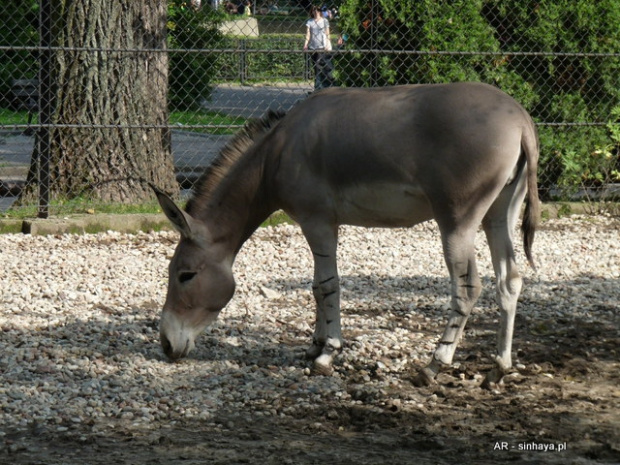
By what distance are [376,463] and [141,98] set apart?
256 inches

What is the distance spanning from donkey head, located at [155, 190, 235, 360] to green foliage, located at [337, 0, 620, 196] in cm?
Answer: 511

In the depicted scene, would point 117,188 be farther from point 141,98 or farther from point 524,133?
point 524,133

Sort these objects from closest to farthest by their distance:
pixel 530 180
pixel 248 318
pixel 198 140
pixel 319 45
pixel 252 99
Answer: pixel 530 180, pixel 248 318, pixel 198 140, pixel 319 45, pixel 252 99

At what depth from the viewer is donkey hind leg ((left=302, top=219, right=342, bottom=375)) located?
588cm

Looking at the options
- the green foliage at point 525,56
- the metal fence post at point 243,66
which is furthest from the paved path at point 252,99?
the green foliage at point 525,56

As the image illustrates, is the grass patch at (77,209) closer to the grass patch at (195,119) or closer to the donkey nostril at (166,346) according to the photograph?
the grass patch at (195,119)

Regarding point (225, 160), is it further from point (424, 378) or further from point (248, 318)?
point (424, 378)

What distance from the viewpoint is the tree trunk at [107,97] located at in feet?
32.5

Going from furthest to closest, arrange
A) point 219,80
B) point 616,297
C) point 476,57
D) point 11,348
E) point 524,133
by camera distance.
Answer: point 219,80 → point 476,57 → point 616,297 → point 11,348 → point 524,133

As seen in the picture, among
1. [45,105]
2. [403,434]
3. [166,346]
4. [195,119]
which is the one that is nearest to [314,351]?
[166,346]

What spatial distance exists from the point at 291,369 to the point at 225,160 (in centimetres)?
129

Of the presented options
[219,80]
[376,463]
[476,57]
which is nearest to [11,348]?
[376,463]

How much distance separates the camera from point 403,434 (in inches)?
194

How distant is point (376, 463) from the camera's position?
176 inches
